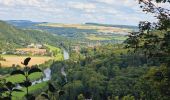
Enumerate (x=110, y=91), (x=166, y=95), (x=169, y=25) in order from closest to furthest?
(x=169, y=25) < (x=166, y=95) < (x=110, y=91)

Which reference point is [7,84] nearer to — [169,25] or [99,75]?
[169,25]

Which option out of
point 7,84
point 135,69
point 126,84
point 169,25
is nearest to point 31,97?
point 7,84

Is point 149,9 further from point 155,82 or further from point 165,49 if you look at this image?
point 155,82

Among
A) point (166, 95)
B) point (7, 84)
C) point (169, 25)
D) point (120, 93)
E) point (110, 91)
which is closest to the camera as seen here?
point (7, 84)

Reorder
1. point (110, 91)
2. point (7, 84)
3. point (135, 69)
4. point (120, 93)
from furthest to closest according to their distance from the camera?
point (135, 69) < point (110, 91) < point (120, 93) < point (7, 84)

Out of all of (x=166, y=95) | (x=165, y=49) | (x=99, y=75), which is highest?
(x=165, y=49)

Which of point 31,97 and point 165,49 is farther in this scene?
point 165,49

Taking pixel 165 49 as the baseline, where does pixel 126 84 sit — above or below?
below

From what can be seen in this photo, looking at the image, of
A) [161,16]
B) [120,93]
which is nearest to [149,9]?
[161,16]

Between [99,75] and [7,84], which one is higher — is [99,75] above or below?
below
